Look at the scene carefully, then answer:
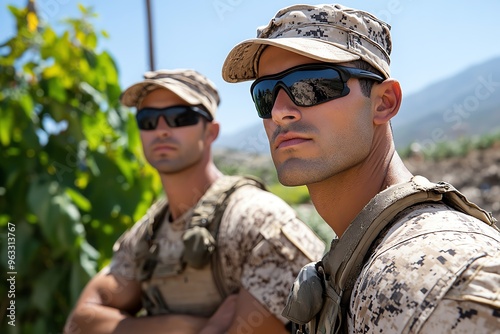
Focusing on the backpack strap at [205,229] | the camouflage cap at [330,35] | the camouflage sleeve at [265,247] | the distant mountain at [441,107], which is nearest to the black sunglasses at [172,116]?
the backpack strap at [205,229]

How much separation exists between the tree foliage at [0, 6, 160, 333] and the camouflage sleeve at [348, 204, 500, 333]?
3403 mm

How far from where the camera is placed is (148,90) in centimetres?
322

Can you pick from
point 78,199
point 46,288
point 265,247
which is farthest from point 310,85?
point 46,288

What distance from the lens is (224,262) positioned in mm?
2639

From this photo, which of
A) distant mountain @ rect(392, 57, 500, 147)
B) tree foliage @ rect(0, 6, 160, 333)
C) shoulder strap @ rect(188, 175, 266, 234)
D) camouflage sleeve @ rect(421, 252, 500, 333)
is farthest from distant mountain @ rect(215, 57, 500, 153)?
camouflage sleeve @ rect(421, 252, 500, 333)

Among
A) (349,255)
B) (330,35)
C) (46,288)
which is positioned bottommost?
(46,288)

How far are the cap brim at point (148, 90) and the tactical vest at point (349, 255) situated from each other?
1745 millimetres

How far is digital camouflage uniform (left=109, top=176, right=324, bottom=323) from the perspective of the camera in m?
2.44

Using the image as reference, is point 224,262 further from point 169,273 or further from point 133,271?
point 133,271

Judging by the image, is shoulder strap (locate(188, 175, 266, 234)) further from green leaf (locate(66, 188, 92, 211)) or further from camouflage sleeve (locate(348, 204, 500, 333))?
green leaf (locate(66, 188, 92, 211))

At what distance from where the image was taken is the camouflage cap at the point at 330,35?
161 centimetres

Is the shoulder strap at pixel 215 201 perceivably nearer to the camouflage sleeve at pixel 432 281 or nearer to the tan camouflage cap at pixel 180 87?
the tan camouflage cap at pixel 180 87

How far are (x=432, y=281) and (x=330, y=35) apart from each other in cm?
83

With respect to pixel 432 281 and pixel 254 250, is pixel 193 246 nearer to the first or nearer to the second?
pixel 254 250
